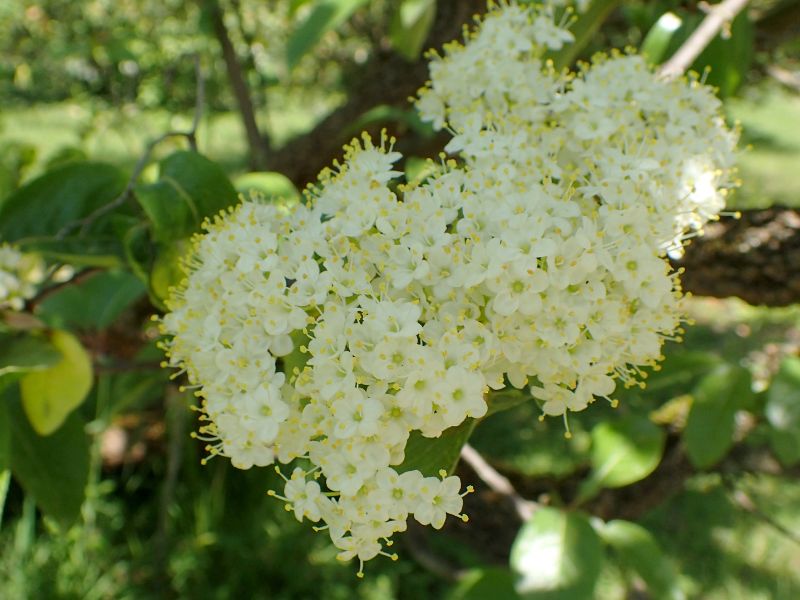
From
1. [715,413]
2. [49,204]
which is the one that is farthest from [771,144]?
[49,204]

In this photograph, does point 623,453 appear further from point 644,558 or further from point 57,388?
point 57,388

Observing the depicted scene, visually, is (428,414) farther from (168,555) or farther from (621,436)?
(168,555)

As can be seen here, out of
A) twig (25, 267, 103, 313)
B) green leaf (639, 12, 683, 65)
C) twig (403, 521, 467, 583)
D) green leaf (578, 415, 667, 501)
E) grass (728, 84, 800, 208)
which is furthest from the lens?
grass (728, 84, 800, 208)

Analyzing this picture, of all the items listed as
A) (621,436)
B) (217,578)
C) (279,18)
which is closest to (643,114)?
(621,436)

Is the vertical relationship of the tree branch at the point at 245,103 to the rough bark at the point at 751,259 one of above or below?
below

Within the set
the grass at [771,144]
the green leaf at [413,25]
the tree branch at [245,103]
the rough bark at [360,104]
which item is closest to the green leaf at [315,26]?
the green leaf at [413,25]

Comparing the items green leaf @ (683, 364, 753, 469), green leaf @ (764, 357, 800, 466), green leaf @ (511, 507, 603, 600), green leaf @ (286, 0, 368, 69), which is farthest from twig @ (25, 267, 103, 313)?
green leaf @ (764, 357, 800, 466)

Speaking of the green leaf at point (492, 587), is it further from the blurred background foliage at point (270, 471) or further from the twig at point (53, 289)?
the twig at point (53, 289)

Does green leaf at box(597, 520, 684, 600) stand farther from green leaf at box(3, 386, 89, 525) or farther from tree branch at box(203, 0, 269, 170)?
tree branch at box(203, 0, 269, 170)
